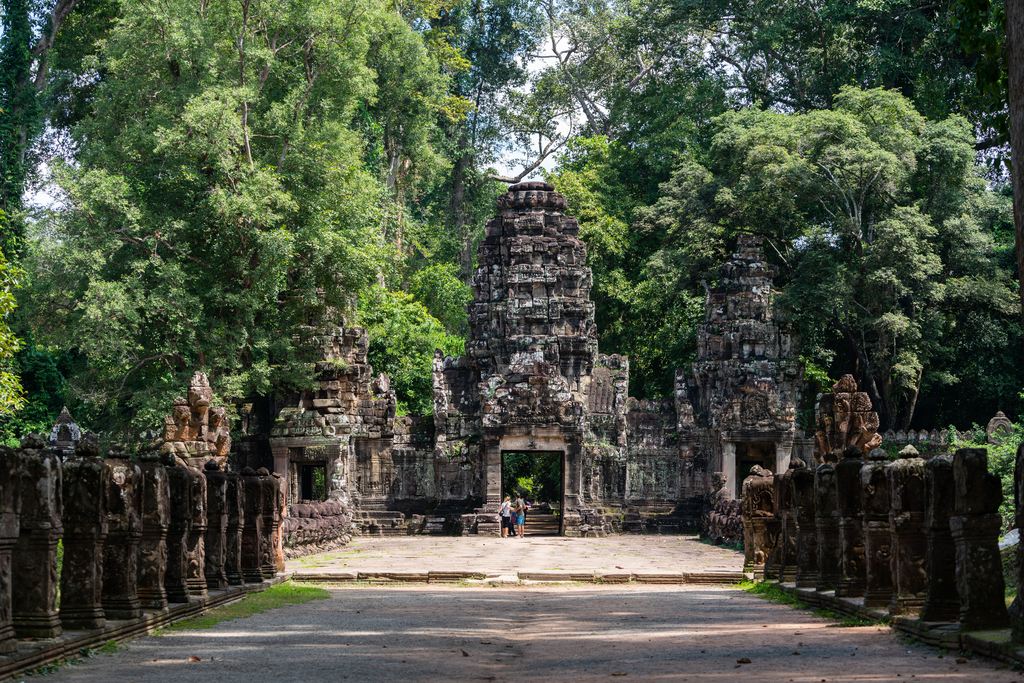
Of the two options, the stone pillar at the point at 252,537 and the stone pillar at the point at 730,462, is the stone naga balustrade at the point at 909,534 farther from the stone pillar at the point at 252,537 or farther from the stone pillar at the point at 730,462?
the stone pillar at the point at 730,462

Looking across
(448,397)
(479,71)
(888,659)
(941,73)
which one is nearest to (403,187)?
(479,71)

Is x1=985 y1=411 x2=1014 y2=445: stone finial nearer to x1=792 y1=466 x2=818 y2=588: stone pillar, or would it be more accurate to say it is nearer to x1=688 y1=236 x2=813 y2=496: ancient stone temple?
x1=688 y1=236 x2=813 y2=496: ancient stone temple

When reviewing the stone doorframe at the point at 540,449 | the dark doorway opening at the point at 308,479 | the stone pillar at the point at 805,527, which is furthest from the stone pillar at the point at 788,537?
the dark doorway opening at the point at 308,479

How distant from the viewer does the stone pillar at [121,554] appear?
34.2 ft

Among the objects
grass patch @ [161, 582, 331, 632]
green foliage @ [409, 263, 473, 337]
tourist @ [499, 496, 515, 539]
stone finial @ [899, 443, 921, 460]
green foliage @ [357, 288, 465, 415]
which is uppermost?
green foliage @ [409, 263, 473, 337]

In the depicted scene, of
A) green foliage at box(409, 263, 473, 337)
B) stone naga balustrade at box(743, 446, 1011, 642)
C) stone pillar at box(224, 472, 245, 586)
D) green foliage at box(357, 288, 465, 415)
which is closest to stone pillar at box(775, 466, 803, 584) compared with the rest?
stone naga balustrade at box(743, 446, 1011, 642)

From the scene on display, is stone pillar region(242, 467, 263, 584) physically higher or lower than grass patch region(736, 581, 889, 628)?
higher

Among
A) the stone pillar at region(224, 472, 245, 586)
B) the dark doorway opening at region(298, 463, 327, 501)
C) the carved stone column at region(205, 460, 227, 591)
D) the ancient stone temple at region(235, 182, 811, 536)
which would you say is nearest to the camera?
the carved stone column at region(205, 460, 227, 591)

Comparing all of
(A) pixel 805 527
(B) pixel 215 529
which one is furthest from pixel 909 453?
(B) pixel 215 529

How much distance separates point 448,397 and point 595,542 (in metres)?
9.08

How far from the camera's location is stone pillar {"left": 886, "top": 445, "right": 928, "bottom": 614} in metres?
9.97

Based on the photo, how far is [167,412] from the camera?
1123 inches

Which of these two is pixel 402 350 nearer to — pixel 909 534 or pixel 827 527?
pixel 827 527

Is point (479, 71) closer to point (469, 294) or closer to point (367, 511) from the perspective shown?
point (469, 294)
